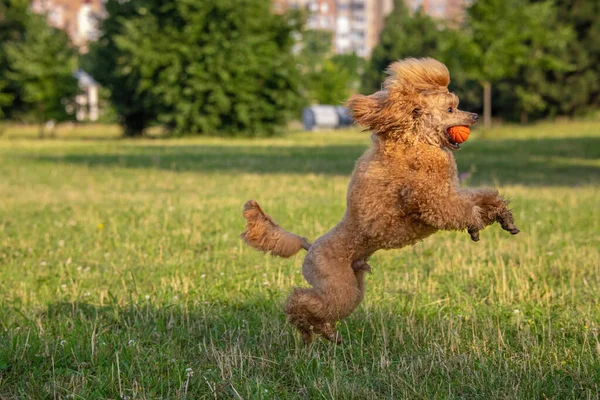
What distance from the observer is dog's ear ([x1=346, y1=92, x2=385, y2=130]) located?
165 inches

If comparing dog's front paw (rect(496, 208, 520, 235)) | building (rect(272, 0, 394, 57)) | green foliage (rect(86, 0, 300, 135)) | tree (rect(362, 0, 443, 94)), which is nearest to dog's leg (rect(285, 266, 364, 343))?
dog's front paw (rect(496, 208, 520, 235))

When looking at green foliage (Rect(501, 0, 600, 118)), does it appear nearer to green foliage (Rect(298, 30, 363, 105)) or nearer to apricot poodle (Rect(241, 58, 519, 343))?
green foliage (Rect(298, 30, 363, 105))

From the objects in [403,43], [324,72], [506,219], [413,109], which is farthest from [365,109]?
[324,72]

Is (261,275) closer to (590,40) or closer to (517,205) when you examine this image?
(517,205)

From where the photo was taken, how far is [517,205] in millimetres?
11445

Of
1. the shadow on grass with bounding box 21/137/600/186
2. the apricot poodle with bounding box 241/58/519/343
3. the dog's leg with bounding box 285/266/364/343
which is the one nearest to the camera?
the apricot poodle with bounding box 241/58/519/343

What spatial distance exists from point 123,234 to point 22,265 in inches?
68.4

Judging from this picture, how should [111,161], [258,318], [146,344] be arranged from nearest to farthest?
[146,344], [258,318], [111,161]

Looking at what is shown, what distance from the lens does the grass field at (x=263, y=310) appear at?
417 cm

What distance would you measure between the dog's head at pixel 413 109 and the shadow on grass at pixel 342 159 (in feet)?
39.3

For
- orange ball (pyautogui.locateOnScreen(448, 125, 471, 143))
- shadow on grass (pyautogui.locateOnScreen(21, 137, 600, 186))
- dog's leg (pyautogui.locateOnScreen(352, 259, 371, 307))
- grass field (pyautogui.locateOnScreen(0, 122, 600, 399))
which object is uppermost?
orange ball (pyautogui.locateOnScreen(448, 125, 471, 143))

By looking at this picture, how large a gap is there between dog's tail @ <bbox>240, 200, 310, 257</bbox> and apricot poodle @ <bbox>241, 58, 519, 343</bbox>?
0.23m

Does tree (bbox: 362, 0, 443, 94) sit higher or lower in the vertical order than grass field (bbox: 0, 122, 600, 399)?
higher

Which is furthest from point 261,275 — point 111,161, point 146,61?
point 146,61
